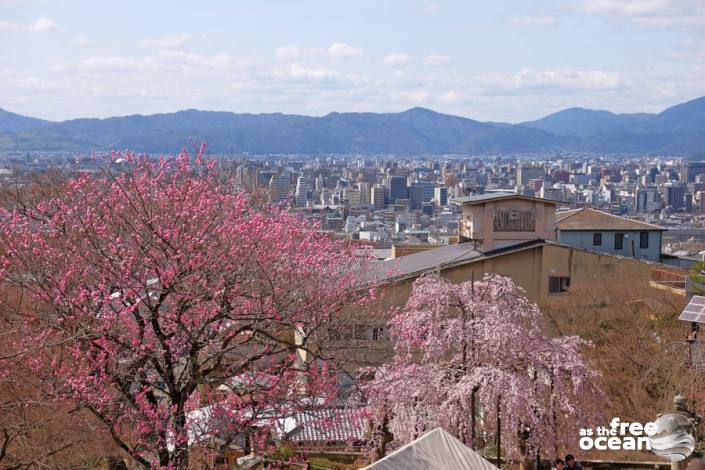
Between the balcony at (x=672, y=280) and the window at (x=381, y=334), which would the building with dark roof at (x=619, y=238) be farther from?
the window at (x=381, y=334)

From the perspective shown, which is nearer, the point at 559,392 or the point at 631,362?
the point at 559,392

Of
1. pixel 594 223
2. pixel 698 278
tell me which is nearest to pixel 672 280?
pixel 698 278

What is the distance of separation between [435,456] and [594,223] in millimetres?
29149

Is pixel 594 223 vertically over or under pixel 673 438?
under

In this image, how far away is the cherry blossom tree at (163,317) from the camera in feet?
28.8

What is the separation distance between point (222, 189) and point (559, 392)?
5445 mm

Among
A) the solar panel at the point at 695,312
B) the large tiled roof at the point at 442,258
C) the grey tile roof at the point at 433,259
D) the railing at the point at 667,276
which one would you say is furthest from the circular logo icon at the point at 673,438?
the railing at the point at 667,276

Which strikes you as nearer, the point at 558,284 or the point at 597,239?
the point at 558,284

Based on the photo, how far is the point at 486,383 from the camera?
12.6 metres

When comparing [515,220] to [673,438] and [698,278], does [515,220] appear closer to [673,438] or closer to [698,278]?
[698,278]

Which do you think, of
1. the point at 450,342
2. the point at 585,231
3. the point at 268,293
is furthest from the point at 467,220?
the point at 268,293

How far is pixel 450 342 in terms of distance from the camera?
1386cm

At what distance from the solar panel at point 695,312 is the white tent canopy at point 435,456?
27.2 feet

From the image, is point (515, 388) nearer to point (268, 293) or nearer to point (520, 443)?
point (520, 443)
